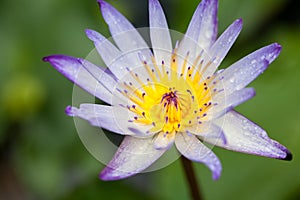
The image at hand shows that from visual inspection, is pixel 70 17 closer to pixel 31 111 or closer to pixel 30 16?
pixel 30 16

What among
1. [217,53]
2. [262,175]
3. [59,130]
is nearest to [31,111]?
[59,130]

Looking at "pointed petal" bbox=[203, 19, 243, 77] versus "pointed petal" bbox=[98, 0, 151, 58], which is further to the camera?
"pointed petal" bbox=[98, 0, 151, 58]

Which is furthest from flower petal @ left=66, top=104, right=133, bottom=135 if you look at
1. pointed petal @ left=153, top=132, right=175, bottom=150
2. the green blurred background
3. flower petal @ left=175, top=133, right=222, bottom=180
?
the green blurred background

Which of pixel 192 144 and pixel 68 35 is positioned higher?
pixel 68 35

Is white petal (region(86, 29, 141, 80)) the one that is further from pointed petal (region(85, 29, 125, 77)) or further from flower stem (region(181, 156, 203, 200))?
flower stem (region(181, 156, 203, 200))

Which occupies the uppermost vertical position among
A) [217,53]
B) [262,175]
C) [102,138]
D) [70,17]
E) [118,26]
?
[70,17]

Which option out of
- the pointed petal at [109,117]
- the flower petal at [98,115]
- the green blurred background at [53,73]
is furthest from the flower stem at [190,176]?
the green blurred background at [53,73]

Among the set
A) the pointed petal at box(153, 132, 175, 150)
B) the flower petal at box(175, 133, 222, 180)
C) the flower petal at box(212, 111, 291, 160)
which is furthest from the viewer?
the pointed petal at box(153, 132, 175, 150)
